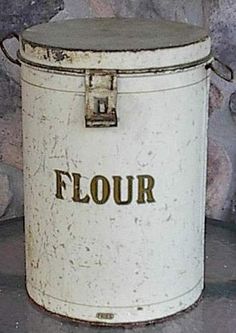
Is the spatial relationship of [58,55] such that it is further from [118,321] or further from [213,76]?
[213,76]

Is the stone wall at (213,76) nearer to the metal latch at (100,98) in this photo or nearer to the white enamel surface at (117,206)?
the white enamel surface at (117,206)

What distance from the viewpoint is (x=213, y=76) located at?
146 centimetres

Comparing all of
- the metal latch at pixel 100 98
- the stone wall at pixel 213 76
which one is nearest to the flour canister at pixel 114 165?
the metal latch at pixel 100 98

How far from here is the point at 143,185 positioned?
1.11 metres

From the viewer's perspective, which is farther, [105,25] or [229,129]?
[229,129]

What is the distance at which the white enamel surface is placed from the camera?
1088 millimetres

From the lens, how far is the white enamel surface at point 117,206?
109cm

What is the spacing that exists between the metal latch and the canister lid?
11mm

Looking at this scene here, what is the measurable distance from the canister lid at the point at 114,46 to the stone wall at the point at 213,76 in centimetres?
27

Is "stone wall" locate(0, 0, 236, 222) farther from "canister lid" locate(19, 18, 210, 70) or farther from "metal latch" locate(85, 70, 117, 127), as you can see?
"metal latch" locate(85, 70, 117, 127)

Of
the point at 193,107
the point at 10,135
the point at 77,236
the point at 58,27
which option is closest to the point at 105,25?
the point at 58,27

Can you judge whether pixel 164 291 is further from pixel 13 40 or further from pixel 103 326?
pixel 13 40

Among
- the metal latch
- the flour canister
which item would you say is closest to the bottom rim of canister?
the flour canister

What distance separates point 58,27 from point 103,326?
38cm
